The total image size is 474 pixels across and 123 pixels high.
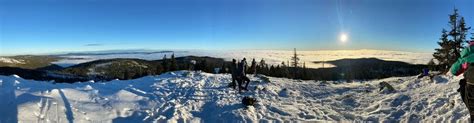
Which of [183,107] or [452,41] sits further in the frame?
[452,41]

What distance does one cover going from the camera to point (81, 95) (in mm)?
12859

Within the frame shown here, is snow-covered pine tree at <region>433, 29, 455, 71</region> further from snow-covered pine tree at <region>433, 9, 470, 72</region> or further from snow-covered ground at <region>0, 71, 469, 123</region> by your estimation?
snow-covered ground at <region>0, 71, 469, 123</region>

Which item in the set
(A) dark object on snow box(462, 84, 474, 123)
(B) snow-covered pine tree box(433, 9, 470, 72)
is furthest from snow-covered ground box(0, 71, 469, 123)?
(B) snow-covered pine tree box(433, 9, 470, 72)

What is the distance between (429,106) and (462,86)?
5.69 metres

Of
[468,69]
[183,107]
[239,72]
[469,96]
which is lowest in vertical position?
[183,107]

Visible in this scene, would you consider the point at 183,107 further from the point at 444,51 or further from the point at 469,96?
the point at 444,51

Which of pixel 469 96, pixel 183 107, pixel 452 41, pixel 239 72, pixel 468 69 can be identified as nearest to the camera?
pixel 468 69

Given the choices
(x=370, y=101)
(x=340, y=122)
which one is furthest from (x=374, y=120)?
(x=370, y=101)

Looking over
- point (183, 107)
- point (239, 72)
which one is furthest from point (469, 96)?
point (239, 72)

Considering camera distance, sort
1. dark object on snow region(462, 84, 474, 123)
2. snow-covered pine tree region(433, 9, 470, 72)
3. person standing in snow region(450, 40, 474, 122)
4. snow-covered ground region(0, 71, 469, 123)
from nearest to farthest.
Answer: person standing in snow region(450, 40, 474, 122) < dark object on snow region(462, 84, 474, 123) < snow-covered ground region(0, 71, 469, 123) < snow-covered pine tree region(433, 9, 470, 72)

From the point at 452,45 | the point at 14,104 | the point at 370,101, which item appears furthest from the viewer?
the point at 452,45

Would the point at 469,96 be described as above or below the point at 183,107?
above

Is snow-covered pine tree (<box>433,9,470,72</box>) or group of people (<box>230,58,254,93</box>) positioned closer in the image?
group of people (<box>230,58,254,93</box>)

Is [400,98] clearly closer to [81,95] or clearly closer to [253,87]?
[253,87]
